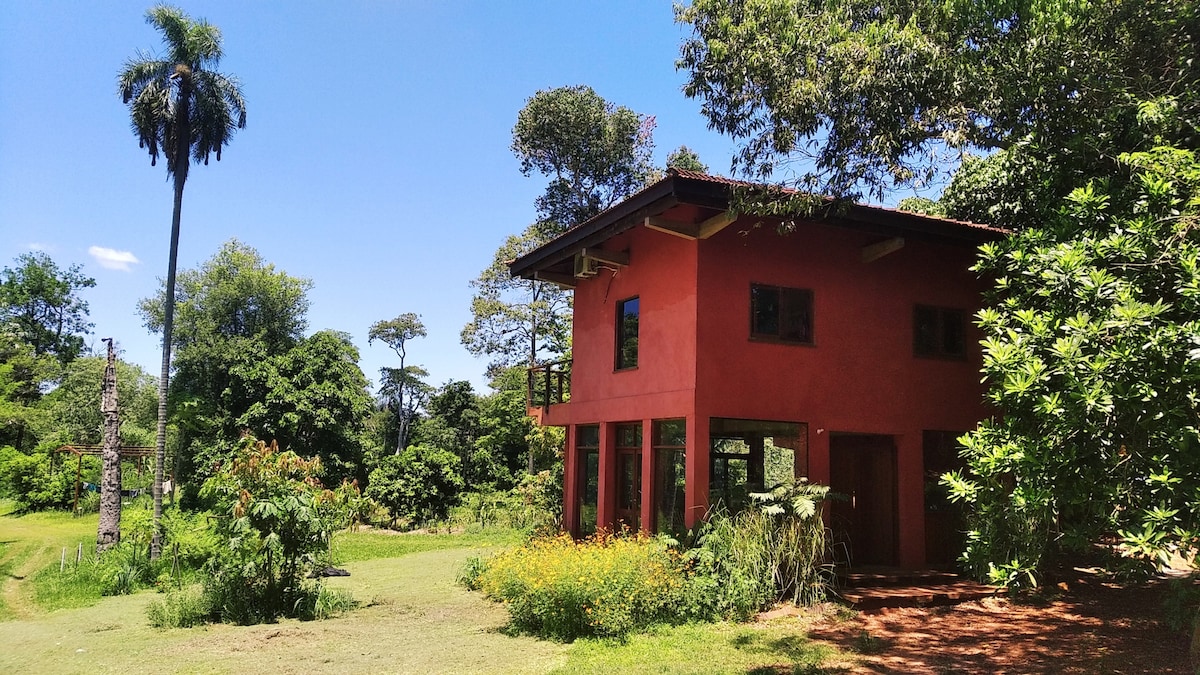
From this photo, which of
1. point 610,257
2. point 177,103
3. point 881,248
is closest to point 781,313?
point 881,248

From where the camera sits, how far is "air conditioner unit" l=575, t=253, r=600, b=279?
14556 mm

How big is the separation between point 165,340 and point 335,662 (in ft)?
63.1

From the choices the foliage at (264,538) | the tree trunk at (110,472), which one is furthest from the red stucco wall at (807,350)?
the tree trunk at (110,472)

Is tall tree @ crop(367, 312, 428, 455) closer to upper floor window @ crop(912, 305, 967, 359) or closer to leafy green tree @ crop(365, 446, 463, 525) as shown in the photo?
leafy green tree @ crop(365, 446, 463, 525)

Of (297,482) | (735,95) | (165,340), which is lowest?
(297,482)

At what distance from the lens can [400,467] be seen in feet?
88.1

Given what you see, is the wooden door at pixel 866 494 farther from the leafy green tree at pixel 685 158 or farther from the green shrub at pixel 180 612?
the leafy green tree at pixel 685 158

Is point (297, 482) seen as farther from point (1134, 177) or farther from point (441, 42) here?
point (1134, 177)

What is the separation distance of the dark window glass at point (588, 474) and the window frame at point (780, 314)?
4.50 meters

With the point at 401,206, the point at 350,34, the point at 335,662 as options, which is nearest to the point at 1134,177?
the point at 335,662

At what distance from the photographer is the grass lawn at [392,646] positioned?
305 inches

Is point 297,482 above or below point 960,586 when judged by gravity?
above

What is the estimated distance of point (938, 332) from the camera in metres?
13.2

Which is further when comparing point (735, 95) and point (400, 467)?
point (400, 467)
